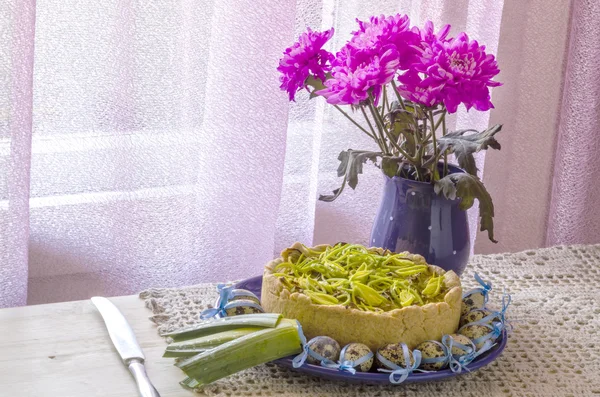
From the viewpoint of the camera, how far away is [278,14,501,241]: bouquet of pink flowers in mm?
960

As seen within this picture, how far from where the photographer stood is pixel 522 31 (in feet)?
5.22

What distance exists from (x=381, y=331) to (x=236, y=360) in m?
0.15

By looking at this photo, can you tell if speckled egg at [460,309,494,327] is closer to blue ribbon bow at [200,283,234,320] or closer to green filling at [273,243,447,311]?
green filling at [273,243,447,311]

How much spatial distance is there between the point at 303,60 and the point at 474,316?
35 cm

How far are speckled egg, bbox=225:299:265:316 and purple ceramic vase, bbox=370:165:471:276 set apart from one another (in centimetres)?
22

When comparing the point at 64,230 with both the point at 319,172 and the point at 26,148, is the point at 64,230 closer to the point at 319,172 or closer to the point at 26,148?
the point at 26,148

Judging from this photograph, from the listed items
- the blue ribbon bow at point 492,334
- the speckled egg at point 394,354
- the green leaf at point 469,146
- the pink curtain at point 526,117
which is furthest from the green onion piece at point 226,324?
the pink curtain at point 526,117

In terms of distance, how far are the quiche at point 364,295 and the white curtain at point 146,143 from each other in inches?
13.7

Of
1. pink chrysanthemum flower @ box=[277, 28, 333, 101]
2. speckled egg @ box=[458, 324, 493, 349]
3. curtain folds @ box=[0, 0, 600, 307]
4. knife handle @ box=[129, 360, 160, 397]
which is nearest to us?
knife handle @ box=[129, 360, 160, 397]

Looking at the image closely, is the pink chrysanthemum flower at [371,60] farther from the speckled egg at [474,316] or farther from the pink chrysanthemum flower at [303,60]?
the speckled egg at [474,316]

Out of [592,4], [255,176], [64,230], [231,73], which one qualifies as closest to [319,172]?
[255,176]

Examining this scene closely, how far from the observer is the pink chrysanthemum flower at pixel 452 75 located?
3.14ft

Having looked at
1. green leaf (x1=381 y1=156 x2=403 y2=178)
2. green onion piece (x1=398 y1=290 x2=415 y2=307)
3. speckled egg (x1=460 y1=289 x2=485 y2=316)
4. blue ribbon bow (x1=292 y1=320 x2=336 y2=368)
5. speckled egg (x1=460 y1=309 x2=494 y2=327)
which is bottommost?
blue ribbon bow (x1=292 y1=320 x2=336 y2=368)

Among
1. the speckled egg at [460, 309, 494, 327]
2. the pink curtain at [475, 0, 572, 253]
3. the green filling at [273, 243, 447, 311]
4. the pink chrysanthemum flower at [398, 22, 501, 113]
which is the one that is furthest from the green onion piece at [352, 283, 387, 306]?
the pink curtain at [475, 0, 572, 253]
